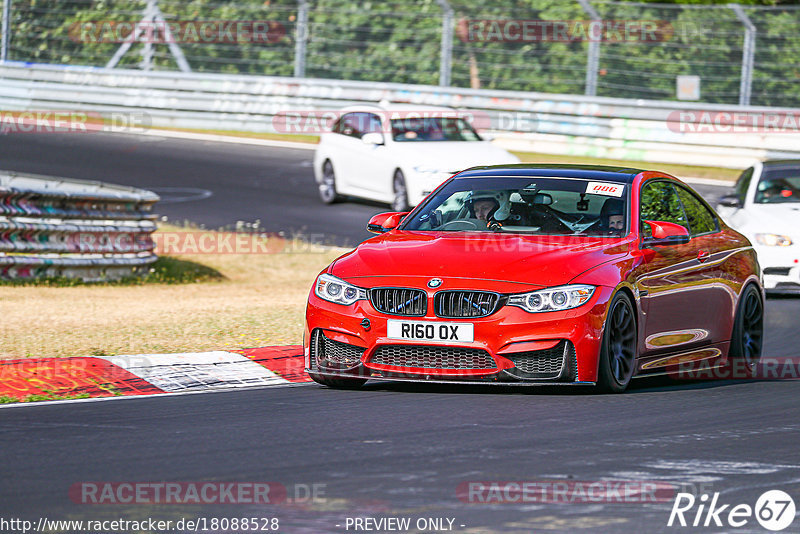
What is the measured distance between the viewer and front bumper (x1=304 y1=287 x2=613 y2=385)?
8555mm

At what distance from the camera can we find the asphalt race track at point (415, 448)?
5.97 metres

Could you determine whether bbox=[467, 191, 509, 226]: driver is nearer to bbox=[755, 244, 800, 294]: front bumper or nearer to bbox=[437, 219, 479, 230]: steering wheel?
bbox=[437, 219, 479, 230]: steering wheel

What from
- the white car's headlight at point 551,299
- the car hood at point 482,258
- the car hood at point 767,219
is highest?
the car hood at point 482,258

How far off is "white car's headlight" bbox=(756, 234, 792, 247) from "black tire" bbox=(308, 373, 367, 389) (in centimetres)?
710

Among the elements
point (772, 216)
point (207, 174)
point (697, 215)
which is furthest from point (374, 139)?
point (697, 215)

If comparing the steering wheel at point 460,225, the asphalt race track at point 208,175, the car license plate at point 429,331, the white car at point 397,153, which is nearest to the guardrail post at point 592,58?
the asphalt race track at point 208,175

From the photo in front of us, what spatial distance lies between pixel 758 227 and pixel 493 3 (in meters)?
14.6

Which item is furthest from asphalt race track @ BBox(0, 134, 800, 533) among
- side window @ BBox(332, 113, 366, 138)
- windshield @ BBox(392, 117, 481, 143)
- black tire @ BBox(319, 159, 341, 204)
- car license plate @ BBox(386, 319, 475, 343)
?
black tire @ BBox(319, 159, 341, 204)

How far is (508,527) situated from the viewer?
573cm

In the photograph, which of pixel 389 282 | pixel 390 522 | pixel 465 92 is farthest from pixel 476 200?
pixel 465 92

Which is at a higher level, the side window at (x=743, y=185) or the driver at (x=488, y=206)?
the driver at (x=488, y=206)

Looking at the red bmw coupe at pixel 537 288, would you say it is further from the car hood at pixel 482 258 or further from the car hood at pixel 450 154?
the car hood at pixel 450 154

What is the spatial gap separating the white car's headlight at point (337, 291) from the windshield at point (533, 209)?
1028 millimetres

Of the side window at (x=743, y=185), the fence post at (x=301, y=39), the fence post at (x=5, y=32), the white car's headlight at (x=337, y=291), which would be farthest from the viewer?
the fence post at (x=5, y=32)
